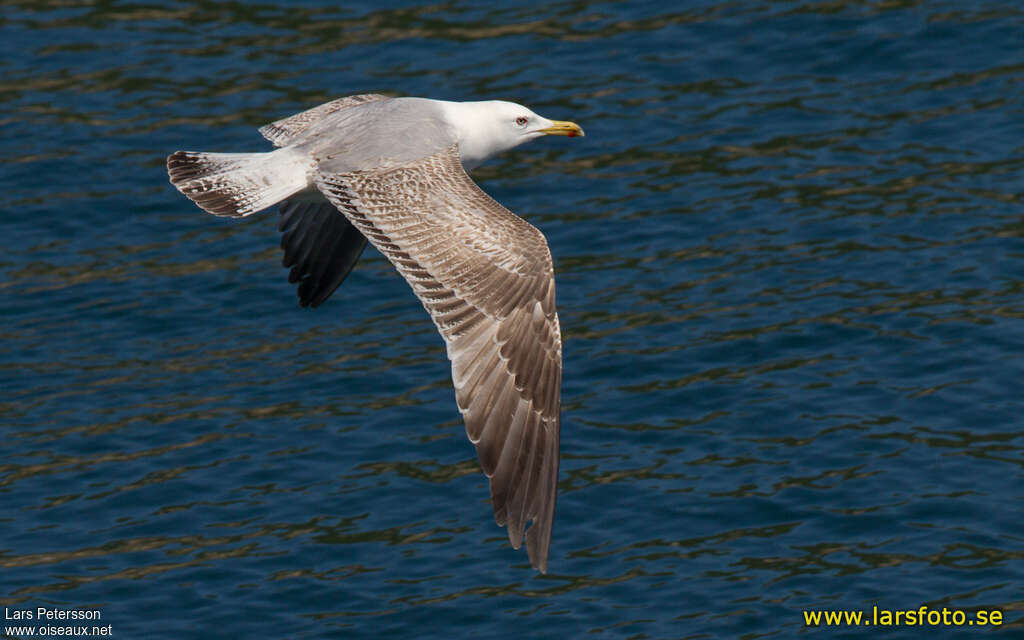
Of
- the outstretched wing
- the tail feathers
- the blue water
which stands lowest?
the blue water

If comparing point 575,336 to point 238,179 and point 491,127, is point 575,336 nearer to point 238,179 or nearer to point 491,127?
point 491,127

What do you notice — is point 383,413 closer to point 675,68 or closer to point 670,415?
point 670,415

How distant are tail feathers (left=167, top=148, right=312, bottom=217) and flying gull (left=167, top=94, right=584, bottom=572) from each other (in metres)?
0.01

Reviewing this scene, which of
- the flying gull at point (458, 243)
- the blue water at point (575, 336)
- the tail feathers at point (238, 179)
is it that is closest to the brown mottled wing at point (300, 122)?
the flying gull at point (458, 243)

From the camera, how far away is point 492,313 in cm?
1055

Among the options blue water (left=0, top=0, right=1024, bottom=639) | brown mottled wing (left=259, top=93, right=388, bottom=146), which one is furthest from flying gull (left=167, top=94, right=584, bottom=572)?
blue water (left=0, top=0, right=1024, bottom=639)

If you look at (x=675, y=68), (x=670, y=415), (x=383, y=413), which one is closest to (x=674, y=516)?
(x=670, y=415)

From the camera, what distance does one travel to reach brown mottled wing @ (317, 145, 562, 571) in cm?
1016

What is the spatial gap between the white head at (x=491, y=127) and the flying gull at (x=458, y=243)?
16 millimetres

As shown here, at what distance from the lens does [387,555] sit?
12758 millimetres

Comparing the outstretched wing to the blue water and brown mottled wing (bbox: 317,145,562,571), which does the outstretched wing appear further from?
brown mottled wing (bbox: 317,145,562,571)

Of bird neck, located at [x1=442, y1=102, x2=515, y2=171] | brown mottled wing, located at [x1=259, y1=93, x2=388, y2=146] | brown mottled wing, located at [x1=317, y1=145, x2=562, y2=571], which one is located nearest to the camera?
brown mottled wing, located at [x1=317, y1=145, x2=562, y2=571]

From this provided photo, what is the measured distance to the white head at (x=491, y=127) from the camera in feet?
40.4

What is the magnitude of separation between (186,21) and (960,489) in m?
11.2
